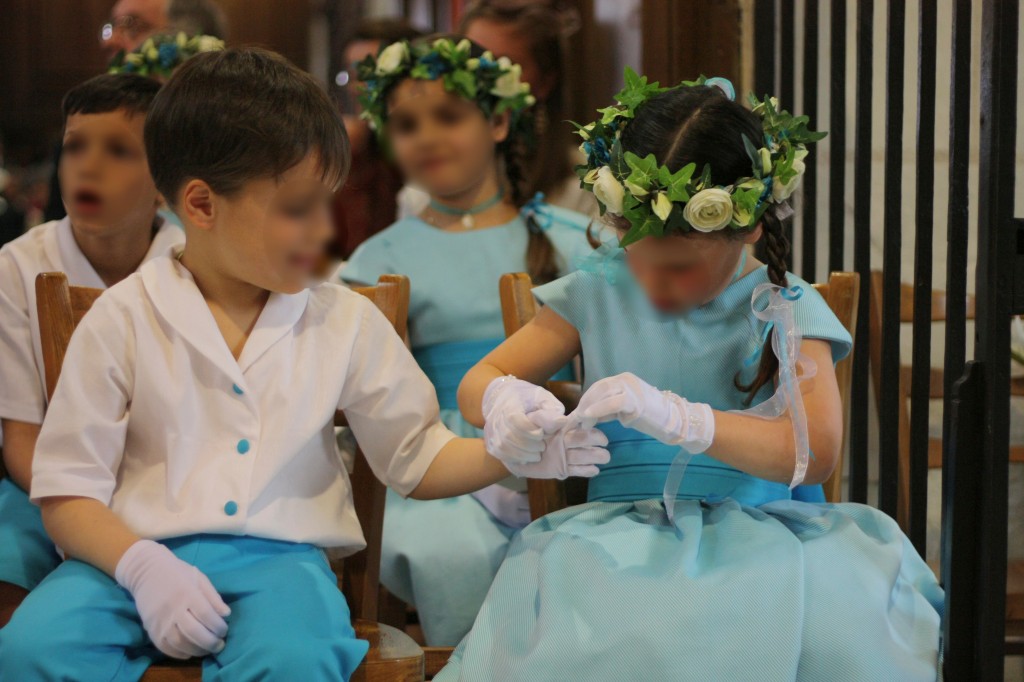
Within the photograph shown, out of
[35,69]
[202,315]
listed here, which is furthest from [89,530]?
[35,69]

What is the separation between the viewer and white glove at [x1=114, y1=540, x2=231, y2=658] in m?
1.19

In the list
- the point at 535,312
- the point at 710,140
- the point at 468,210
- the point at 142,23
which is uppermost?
the point at 142,23

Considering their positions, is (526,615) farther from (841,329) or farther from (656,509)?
(841,329)

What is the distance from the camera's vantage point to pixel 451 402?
2055 millimetres

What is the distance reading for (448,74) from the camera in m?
2.22

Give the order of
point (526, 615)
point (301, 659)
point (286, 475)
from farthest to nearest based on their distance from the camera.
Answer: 1. point (286, 475)
2. point (526, 615)
3. point (301, 659)

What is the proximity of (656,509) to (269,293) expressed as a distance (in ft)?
1.92

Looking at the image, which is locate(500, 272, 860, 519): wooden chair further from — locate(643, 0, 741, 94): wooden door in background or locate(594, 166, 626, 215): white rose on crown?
locate(643, 0, 741, 94): wooden door in background

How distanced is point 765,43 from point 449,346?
2.92ft

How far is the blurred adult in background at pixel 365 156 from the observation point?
2.70 metres

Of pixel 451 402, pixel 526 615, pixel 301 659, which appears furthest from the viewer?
pixel 451 402

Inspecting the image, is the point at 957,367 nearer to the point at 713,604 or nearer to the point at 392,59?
the point at 713,604

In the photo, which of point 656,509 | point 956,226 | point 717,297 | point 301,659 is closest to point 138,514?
point 301,659

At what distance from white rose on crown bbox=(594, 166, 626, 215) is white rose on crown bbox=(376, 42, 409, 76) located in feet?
3.17
